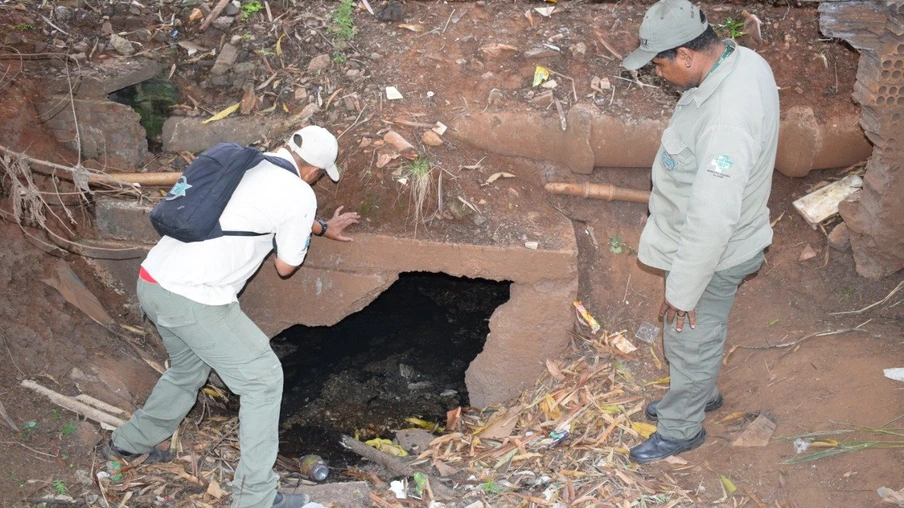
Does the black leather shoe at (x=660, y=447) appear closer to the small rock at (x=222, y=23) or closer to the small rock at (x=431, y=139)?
the small rock at (x=431, y=139)

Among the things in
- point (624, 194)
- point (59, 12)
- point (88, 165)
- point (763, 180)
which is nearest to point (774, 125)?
point (763, 180)

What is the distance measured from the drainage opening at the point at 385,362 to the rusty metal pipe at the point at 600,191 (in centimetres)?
162

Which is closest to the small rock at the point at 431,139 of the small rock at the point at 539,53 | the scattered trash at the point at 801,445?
the small rock at the point at 539,53

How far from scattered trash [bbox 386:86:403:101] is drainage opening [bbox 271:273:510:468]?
1.82 meters

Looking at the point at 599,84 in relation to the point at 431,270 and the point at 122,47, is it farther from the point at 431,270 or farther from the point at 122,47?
the point at 122,47

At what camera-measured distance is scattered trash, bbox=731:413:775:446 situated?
15.9 ft

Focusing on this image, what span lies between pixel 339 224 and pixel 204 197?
132 centimetres

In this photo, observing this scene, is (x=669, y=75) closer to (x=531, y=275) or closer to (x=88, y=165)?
(x=531, y=275)

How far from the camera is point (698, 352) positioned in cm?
450

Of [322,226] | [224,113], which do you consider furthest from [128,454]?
[224,113]

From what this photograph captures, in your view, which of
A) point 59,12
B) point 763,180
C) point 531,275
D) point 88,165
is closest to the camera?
point 763,180

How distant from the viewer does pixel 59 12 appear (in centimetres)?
663

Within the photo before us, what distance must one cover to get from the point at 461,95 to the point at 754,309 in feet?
8.64

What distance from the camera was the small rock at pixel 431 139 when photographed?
5914 millimetres
